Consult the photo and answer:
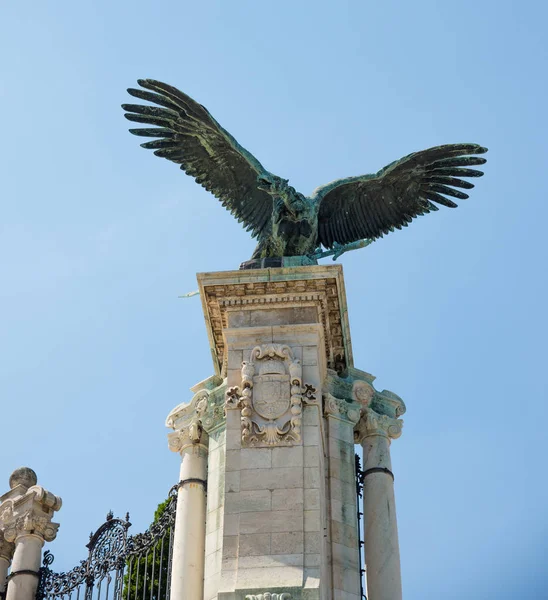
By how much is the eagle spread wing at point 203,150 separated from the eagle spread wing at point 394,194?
3.14 ft

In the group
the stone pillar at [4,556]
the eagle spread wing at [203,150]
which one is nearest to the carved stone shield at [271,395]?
the eagle spread wing at [203,150]

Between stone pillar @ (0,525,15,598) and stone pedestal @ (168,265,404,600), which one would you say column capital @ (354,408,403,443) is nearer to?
stone pedestal @ (168,265,404,600)

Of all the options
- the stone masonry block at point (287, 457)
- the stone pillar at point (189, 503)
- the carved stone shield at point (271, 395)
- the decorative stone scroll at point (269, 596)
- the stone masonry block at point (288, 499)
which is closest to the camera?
the decorative stone scroll at point (269, 596)

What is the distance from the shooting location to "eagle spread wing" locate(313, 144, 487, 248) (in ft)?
64.1

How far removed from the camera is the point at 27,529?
66.9ft

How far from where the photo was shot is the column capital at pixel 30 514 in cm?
2050

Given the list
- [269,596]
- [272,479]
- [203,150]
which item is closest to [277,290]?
[272,479]

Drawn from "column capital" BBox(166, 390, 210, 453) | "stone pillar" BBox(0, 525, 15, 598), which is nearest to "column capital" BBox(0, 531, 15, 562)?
"stone pillar" BBox(0, 525, 15, 598)

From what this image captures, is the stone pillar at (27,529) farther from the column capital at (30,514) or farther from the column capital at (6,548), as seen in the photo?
the column capital at (6,548)

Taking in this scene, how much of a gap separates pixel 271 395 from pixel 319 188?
12.1 feet

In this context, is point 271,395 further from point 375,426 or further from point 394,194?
point 394,194

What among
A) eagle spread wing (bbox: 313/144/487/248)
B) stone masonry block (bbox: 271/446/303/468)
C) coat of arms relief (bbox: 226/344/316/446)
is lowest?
stone masonry block (bbox: 271/446/303/468)

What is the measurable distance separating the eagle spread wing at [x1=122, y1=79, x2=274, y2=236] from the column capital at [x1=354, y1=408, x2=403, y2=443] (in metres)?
3.09

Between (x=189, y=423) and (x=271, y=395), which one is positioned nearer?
(x=271, y=395)
